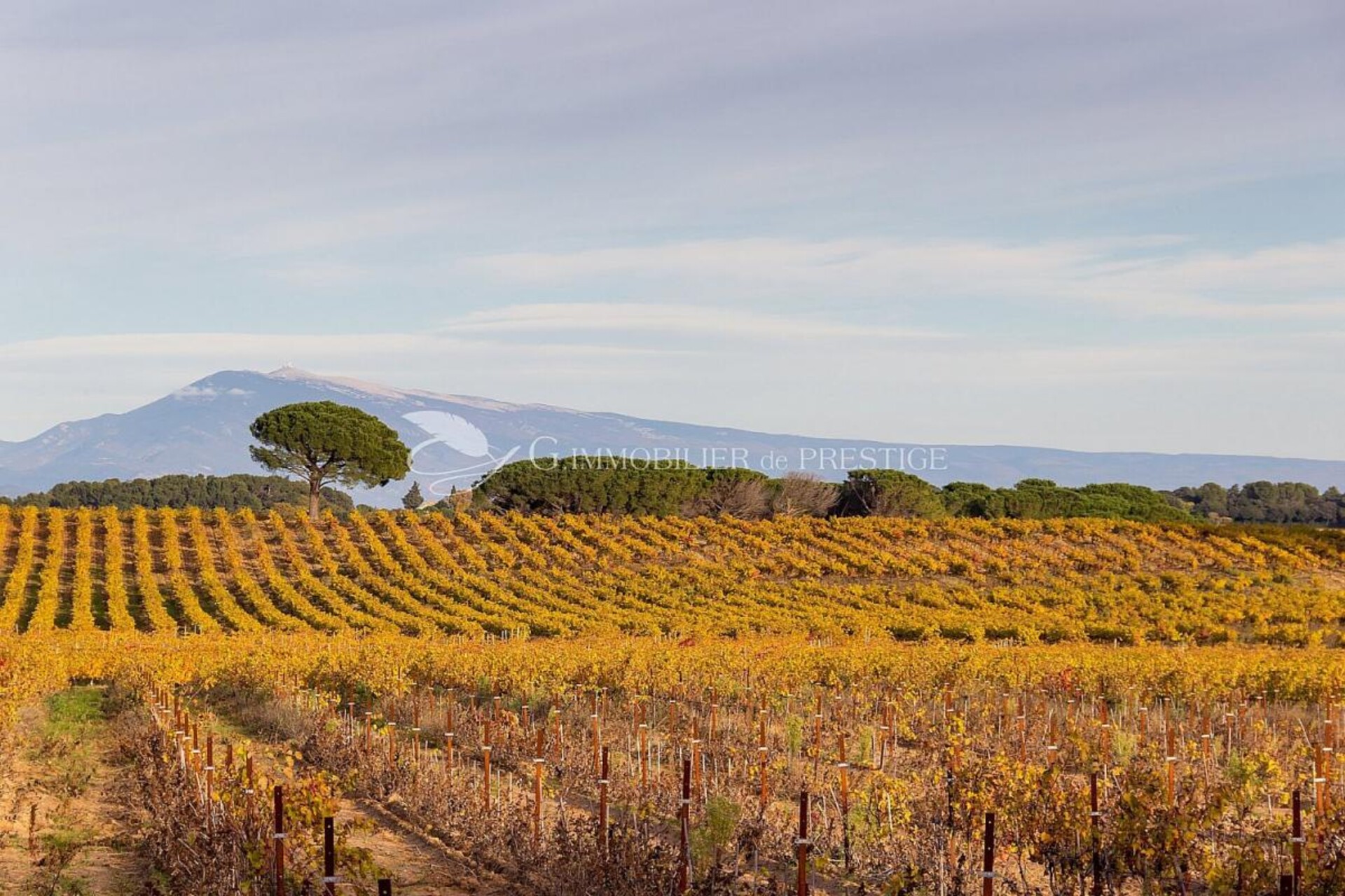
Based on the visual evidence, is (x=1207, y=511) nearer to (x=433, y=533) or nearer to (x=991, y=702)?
(x=433, y=533)

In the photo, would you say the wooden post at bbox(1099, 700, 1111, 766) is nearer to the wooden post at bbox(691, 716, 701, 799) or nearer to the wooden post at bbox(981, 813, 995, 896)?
the wooden post at bbox(691, 716, 701, 799)

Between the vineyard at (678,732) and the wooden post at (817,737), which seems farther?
the wooden post at (817,737)

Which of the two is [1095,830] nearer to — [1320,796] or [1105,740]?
[1320,796]

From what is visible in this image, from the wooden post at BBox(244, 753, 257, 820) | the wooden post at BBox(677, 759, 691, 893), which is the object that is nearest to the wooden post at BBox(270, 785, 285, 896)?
the wooden post at BBox(244, 753, 257, 820)

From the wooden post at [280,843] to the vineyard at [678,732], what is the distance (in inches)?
1.1

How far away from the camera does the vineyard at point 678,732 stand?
10484 mm

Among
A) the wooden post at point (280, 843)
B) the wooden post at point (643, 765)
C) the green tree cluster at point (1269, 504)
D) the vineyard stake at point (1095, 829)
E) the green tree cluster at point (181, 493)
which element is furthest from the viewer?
the green tree cluster at point (181, 493)

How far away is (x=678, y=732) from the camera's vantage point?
17.6m

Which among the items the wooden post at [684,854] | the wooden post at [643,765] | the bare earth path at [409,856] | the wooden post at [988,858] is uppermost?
the wooden post at [988,858]

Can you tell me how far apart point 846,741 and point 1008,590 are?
2904cm

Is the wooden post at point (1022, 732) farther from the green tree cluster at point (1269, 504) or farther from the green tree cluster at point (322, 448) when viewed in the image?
the green tree cluster at point (1269, 504)

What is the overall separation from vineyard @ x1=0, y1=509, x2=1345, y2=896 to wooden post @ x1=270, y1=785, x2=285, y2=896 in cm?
3

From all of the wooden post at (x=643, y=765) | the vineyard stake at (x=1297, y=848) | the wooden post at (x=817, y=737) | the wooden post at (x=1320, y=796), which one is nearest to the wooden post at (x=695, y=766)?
the wooden post at (x=643, y=765)

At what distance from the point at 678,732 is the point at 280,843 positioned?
28.6 ft
